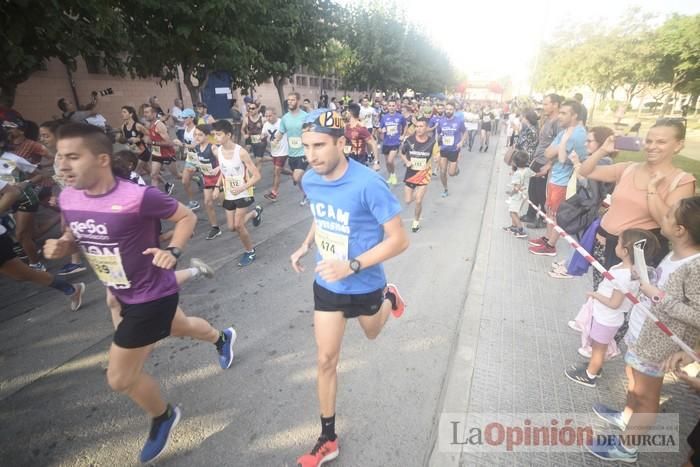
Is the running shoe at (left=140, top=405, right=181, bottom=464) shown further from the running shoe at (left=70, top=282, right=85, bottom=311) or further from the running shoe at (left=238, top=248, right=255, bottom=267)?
the running shoe at (left=238, top=248, right=255, bottom=267)

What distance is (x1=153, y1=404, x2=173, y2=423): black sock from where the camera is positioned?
2.53 metres

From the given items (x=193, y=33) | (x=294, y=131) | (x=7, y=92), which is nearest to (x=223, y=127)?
(x=294, y=131)

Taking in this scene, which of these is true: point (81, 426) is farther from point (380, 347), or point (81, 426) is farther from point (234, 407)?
point (380, 347)

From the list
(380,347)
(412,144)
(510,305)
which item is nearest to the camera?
(380,347)

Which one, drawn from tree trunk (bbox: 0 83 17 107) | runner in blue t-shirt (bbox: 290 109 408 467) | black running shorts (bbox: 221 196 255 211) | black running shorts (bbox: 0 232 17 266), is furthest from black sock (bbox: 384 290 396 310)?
tree trunk (bbox: 0 83 17 107)

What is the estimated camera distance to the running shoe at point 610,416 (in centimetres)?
264

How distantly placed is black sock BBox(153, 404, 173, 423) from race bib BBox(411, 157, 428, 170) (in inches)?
216

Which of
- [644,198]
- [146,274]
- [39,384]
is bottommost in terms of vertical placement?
[39,384]

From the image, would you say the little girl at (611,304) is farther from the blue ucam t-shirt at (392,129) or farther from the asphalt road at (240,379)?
the blue ucam t-shirt at (392,129)

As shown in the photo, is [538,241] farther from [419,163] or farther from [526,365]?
[526,365]

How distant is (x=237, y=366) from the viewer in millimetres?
3342

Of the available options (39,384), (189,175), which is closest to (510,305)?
Answer: (39,384)

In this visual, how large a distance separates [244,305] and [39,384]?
1921mm

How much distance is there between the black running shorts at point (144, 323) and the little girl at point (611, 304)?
3.12 m
